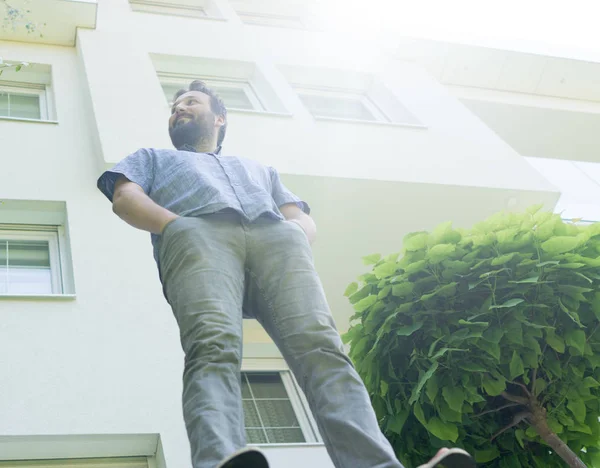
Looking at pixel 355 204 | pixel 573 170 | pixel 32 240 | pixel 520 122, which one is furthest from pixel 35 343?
pixel 573 170

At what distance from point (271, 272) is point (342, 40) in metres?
7.25

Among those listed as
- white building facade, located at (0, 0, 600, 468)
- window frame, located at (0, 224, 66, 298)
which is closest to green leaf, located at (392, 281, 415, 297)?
white building facade, located at (0, 0, 600, 468)

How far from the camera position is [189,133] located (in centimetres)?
327

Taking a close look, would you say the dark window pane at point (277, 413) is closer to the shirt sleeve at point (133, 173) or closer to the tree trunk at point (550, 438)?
the tree trunk at point (550, 438)

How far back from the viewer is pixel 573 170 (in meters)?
11.4

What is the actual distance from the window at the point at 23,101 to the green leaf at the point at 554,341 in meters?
5.52

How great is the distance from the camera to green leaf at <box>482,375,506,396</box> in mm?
3336

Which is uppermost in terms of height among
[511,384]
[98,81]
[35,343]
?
[98,81]

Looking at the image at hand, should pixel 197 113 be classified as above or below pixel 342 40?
below

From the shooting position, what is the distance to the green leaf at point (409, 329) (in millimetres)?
3395

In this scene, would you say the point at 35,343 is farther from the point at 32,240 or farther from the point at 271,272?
the point at 271,272

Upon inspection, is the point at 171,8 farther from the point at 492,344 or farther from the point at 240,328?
the point at 240,328

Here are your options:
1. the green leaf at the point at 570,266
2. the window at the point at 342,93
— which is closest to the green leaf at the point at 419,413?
the green leaf at the point at 570,266

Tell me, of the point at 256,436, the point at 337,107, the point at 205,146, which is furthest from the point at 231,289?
the point at 337,107
